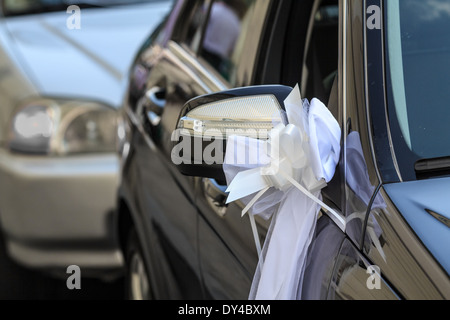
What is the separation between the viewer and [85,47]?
4945mm

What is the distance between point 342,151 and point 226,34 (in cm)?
101

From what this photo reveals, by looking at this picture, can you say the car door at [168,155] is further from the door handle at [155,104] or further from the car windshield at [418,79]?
the car windshield at [418,79]

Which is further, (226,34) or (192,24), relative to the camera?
(192,24)

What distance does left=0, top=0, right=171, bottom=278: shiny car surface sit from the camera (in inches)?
163

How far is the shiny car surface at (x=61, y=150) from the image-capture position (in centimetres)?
415

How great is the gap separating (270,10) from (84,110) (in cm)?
213

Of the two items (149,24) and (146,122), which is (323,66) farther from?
(149,24)

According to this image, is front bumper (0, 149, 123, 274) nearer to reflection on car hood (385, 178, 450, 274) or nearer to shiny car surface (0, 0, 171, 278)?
shiny car surface (0, 0, 171, 278)

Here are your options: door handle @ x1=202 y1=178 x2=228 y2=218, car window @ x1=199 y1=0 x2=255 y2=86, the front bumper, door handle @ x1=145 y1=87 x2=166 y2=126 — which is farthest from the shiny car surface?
door handle @ x1=202 y1=178 x2=228 y2=218

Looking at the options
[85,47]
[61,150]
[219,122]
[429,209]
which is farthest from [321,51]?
[85,47]

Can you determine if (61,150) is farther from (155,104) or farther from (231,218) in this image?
(231,218)

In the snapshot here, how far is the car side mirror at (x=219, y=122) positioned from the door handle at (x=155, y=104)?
0.86 meters

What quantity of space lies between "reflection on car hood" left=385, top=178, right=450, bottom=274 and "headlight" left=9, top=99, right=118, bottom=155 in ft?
8.99

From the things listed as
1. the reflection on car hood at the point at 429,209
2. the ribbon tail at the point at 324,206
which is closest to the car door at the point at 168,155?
the ribbon tail at the point at 324,206
